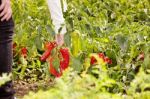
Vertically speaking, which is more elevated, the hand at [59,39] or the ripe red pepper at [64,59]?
the hand at [59,39]

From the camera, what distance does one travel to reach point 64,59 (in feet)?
9.39

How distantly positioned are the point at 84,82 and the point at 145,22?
9.68ft

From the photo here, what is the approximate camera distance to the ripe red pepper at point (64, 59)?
284cm

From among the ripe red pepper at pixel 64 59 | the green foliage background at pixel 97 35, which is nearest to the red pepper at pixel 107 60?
the green foliage background at pixel 97 35

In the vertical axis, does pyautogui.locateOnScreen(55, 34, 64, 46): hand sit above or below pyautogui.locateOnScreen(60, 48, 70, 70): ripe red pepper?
above

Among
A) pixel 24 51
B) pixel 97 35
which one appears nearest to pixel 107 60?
pixel 97 35

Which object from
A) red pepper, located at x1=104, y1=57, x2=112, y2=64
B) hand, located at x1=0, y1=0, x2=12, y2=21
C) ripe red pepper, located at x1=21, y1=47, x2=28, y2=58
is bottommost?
red pepper, located at x1=104, y1=57, x2=112, y2=64

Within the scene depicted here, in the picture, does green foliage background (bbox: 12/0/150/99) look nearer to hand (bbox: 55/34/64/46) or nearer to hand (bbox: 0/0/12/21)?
hand (bbox: 55/34/64/46)

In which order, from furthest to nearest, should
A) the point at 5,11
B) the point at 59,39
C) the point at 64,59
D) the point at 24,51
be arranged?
the point at 24,51 < the point at 59,39 < the point at 64,59 < the point at 5,11

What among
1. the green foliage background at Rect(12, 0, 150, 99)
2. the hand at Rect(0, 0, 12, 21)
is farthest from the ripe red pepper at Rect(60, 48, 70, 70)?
the hand at Rect(0, 0, 12, 21)

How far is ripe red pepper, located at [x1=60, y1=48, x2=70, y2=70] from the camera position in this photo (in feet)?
9.33

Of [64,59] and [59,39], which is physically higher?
[59,39]

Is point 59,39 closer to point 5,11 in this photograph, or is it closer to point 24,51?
point 24,51

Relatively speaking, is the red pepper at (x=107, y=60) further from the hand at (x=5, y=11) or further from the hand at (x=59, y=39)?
the hand at (x=5, y=11)
